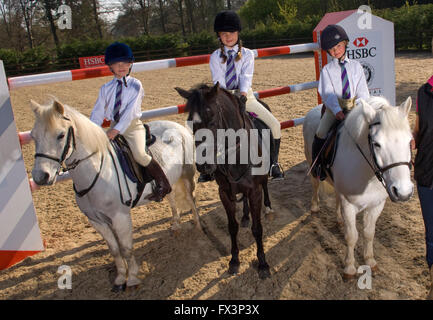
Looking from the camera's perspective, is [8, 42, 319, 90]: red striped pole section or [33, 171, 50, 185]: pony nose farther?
[8, 42, 319, 90]: red striped pole section

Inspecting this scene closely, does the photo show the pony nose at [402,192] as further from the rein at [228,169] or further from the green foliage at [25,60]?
the green foliage at [25,60]

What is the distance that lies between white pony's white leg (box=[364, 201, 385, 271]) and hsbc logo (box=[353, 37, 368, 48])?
2.93m

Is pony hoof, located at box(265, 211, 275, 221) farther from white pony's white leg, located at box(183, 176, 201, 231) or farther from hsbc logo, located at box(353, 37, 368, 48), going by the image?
hsbc logo, located at box(353, 37, 368, 48)

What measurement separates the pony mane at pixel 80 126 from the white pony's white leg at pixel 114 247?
0.74 metres

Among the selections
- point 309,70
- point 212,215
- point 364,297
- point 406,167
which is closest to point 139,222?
Answer: point 212,215

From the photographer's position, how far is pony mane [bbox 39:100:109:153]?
2.53 metres

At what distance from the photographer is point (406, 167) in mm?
2371

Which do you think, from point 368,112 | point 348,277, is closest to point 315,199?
point 348,277

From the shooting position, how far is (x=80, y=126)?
9.02ft

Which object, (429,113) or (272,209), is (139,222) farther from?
(429,113)

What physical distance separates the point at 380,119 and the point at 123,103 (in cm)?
221

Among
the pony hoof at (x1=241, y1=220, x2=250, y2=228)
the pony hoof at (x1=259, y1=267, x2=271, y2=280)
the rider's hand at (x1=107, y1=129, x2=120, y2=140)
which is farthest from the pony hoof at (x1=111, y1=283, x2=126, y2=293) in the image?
the pony hoof at (x1=241, y1=220, x2=250, y2=228)

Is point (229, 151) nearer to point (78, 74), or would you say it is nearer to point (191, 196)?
point (191, 196)
